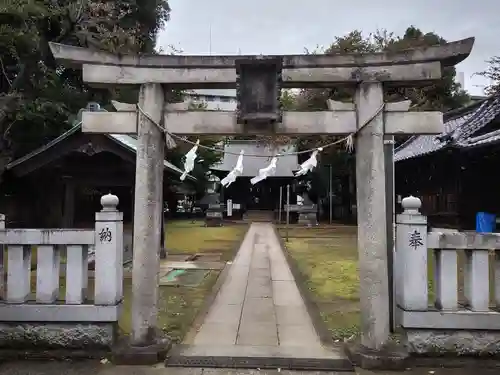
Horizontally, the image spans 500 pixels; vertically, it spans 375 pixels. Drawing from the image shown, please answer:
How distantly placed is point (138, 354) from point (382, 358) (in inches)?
112

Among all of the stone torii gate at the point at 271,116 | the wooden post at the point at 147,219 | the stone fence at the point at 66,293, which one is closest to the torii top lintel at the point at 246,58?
the stone torii gate at the point at 271,116

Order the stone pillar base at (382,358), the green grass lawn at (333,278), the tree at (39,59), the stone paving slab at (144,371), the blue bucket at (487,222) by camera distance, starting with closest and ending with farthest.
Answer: the stone paving slab at (144,371) < the stone pillar base at (382,358) < the green grass lawn at (333,278) < the blue bucket at (487,222) < the tree at (39,59)

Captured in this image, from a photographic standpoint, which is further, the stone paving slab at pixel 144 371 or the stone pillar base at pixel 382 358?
the stone pillar base at pixel 382 358

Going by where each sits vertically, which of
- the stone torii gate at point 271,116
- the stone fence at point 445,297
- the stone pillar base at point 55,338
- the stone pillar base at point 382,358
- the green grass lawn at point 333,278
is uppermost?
the stone torii gate at point 271,116

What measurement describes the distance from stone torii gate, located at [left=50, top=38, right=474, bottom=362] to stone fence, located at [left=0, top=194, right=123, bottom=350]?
0.31 meters

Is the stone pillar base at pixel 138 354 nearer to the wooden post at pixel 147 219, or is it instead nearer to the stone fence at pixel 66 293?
the wooden post at pixel 147 219

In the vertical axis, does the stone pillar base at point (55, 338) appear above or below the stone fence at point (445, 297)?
below

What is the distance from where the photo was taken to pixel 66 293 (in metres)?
5.41

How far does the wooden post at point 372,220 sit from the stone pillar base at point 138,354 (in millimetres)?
2480

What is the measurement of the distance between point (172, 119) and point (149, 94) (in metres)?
0.42

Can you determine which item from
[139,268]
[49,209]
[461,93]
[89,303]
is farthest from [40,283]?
[461,93]

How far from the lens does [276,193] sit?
135 feet

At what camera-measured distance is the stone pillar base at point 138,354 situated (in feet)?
17.0

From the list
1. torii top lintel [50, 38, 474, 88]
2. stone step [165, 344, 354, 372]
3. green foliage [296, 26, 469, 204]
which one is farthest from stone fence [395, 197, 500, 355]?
green foliage [296, 26, 469, 204]
